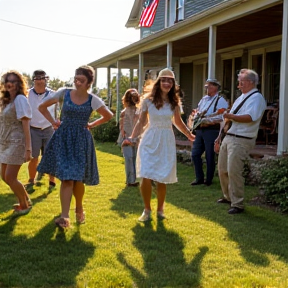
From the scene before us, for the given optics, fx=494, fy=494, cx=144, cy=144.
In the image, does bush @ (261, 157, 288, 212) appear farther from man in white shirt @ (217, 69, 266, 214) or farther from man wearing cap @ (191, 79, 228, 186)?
man wearing cap @ (191, 79, 228, 186)

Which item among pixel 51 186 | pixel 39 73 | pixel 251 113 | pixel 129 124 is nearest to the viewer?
pixel 251 113

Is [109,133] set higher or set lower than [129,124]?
lower

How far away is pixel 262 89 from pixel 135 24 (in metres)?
12.2

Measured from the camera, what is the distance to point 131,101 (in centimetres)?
817

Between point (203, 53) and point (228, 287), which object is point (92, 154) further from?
point (203, 53)

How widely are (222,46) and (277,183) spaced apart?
30.9ft

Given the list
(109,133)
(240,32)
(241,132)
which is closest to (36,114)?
(241,132)

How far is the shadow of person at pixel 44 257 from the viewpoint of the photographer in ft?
12.2

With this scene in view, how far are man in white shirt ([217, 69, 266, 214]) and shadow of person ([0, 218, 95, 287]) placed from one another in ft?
7.03

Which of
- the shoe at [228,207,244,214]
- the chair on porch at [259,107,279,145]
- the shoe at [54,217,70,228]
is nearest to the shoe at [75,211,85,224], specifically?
the shoe at [54,217,70,228]

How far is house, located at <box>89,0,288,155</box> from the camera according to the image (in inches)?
353

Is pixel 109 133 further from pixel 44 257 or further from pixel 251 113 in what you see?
pixel 44 257

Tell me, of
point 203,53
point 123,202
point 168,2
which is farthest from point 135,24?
point 123,202

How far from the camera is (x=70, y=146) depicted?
5211 millimetres
